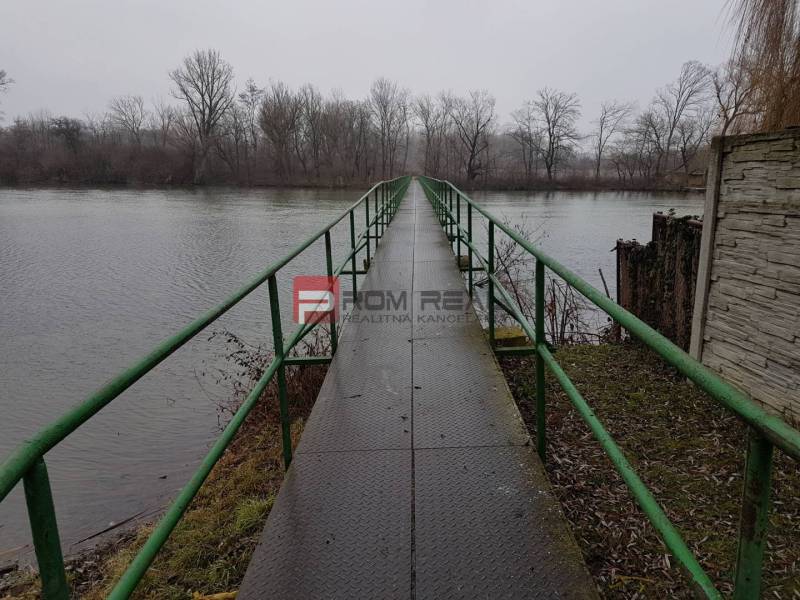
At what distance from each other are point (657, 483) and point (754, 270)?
1807 mm

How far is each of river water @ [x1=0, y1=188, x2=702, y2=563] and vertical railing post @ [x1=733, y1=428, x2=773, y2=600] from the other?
5.18m

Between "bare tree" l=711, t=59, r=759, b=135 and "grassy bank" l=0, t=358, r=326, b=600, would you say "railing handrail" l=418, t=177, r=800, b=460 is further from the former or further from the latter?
"bare tree" l=711, t=59, r=759, b=135

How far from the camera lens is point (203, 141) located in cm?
6638

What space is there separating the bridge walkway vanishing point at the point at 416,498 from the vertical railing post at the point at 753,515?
100cm

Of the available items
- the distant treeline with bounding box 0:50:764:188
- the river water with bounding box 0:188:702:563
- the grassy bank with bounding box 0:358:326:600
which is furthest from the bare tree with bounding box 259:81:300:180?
the grassy bank with bounding box 0:358:326:600

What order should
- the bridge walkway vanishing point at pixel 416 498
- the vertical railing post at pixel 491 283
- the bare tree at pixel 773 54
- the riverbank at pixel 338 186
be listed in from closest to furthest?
1. the bridge walkway vanishing point at pixel 416 498
2. the bare tree at pixel 773 54
3. the vertical railing post at pixel 491 283
4. the riverbank at pixel 338 186

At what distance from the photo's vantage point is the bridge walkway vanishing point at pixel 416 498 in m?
2.06

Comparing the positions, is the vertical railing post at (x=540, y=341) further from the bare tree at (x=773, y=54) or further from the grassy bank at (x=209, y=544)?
the bare tree at (x=773, y=54)

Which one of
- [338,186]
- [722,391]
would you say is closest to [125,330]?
[722,391]

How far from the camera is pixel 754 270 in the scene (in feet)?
13.5

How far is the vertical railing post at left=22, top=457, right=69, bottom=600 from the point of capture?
1093 millimetres

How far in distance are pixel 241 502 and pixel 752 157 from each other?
4.48 meters

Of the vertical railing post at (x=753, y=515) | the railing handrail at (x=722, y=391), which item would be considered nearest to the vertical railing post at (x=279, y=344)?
the railing handrail at (x=722, y=391)

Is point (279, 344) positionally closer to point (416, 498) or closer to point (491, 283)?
point (416, 498)
